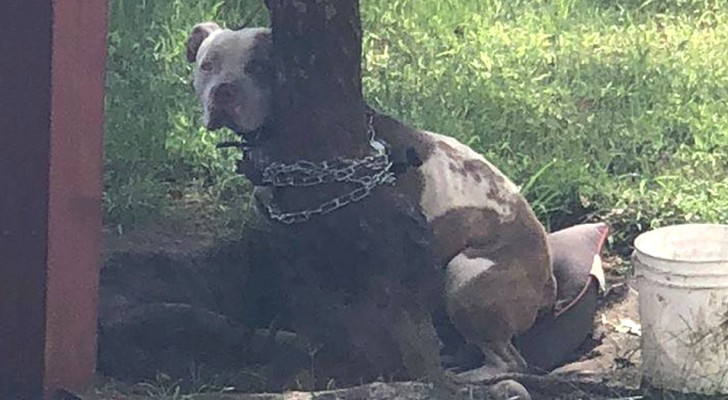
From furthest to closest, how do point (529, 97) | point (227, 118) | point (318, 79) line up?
point (529, 97) → point (227, 118) → point (318, 79)

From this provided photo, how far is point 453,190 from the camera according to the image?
13.1 ft

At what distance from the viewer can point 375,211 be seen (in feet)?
12.0

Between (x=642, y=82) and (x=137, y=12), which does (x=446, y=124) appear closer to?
(x=642, y=82)

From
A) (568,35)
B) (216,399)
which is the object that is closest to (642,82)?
(568,35)

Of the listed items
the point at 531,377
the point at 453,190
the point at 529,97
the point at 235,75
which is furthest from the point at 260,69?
the point at 529,97

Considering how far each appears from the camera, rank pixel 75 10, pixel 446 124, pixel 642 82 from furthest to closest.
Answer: pixel 642 82 < pixel 446 124 < pixel 75 10

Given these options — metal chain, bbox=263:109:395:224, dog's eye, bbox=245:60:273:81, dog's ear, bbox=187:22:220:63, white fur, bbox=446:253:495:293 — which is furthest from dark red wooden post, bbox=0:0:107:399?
white fur, bbox=446:253:495:293

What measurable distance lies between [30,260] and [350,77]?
3.13 feet

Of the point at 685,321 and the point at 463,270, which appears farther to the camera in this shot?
the point at 463,270

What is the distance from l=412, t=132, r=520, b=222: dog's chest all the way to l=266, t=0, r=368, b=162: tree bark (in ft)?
1.04

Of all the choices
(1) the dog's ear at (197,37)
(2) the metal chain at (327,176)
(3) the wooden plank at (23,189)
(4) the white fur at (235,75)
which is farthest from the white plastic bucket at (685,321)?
(3) the wooden plank at (23,189)

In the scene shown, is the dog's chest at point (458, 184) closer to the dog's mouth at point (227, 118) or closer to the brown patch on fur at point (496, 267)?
the brown patch on fur at point (496, 267)

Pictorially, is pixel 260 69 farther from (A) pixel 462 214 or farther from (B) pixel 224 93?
(A) pixel 462 214

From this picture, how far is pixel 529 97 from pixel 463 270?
2.29m
